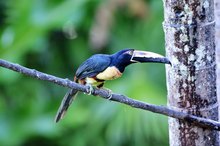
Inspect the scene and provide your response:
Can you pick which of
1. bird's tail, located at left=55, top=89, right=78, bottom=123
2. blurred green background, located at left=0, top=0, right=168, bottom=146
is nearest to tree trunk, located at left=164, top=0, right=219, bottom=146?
bird's tail, located at left=55, top=89, right=78, bottom=123

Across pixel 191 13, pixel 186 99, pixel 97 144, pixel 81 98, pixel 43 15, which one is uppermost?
pixel 191 13

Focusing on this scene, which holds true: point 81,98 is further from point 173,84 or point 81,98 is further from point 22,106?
point 173,84

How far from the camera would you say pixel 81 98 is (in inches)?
149

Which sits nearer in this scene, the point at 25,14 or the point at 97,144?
the point at 25,14

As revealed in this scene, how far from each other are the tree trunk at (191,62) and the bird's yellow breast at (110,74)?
108 millimetres

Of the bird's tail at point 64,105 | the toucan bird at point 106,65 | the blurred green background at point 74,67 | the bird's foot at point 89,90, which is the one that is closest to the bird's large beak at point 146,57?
the toucan bird at point 106,65

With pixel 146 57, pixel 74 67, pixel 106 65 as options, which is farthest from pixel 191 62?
pixel 74 67

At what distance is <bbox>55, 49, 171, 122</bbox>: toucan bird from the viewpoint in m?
1.45

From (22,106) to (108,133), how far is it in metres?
0.47

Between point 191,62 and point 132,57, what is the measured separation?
0.40 feet

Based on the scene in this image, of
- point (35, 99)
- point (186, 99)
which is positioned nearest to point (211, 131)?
point (186, 99)

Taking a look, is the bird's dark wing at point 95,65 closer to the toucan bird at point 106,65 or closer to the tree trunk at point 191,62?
A: the toucan bird at point 106,65

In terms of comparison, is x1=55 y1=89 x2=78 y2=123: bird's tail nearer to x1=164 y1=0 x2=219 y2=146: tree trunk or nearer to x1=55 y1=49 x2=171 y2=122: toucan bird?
x1=55 y1=49 x2=171 y2=122: toucan bird

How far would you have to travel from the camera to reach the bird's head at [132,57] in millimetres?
1429
